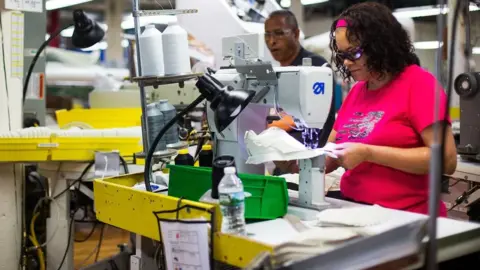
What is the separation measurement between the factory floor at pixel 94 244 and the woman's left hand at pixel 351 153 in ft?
7.06

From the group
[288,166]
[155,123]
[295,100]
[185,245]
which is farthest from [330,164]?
[185,245]

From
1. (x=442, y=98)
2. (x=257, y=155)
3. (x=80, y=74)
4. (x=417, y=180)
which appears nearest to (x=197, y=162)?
(x=257, y=155)

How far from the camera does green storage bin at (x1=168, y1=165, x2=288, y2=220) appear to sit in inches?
62.5

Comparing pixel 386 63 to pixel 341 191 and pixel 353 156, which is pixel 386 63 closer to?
pixel 353 156

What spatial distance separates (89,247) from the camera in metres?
4.03

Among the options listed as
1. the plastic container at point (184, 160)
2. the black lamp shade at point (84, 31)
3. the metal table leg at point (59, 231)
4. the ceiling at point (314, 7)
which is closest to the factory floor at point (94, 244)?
the metal table leg at point (59, 231)

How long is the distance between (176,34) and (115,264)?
88 cm

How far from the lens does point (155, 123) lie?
2037 millimetres

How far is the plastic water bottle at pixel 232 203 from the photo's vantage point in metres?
1.45

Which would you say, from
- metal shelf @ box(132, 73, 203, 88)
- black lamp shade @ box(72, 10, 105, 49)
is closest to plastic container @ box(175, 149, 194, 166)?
metal shelf @ box(132, 73, 203, 88)

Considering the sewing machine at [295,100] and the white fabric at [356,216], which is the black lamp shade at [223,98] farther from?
the white fabric at [356,216]

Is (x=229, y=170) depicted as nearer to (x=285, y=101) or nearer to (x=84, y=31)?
(x=285, y=101)

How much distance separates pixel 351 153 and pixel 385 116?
199mm

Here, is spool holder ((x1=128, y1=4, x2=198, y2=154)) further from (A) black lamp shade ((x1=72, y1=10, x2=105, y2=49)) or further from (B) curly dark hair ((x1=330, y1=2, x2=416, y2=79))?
(A) black lamp shade ((x1=72, y1=10, x2=105, y2=49))
